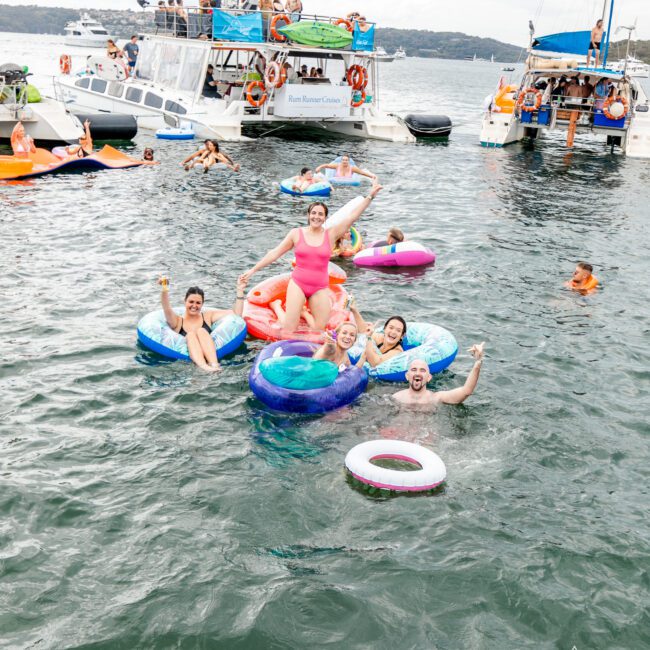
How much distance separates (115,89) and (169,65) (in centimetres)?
219

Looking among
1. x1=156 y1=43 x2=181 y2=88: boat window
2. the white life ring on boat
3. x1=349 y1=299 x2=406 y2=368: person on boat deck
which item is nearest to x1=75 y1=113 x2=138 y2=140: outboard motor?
x1=156 y1=43 x2=181 y2=88: boat window

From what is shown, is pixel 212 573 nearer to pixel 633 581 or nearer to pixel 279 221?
pixel 633 581

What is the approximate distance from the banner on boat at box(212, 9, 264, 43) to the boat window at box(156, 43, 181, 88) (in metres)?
2.09

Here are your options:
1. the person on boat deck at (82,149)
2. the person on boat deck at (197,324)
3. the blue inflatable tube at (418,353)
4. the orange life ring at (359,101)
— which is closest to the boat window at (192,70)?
the orange life ring at (359,101)

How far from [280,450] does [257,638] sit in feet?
7.52

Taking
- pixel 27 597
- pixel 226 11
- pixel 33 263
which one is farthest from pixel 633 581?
pixel 226 11

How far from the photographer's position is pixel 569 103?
2919 cm

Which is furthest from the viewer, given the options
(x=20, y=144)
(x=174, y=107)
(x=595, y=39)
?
(x=595, y=39)

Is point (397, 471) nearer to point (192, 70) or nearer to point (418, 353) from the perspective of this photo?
point (418, 353)

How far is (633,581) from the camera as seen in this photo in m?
5.71

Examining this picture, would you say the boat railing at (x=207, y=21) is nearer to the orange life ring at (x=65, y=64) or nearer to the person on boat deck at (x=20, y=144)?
the orange life ring at (x=65, y=64)

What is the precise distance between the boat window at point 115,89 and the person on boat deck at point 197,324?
20.9m

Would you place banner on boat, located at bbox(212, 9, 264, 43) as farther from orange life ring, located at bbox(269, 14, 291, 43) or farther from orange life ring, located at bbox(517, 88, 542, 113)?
orange life ring, located at bbox(517, 88, 542, 113)


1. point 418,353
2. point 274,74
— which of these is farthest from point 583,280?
point 274,74
